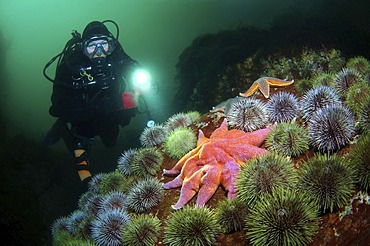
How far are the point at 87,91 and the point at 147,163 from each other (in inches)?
198

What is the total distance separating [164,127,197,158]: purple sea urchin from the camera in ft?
14.9

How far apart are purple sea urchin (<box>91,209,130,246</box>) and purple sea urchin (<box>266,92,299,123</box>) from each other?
2473mm

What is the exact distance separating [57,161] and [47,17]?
50.0 meters

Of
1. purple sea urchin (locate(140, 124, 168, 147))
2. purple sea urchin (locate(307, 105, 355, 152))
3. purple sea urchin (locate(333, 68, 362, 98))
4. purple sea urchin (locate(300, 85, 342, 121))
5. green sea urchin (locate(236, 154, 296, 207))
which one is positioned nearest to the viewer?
green sea urchin (locate(236, 154, 296, 207))

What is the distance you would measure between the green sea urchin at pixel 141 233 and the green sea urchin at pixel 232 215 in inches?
32.5

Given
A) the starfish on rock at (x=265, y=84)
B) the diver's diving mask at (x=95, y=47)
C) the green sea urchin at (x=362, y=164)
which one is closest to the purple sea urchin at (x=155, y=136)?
the starfish on rock at (x=265, y=84)

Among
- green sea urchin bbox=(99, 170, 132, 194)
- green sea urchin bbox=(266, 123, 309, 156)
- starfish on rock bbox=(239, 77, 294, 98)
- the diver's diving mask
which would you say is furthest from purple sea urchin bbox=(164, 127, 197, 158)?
the diver's diving mask

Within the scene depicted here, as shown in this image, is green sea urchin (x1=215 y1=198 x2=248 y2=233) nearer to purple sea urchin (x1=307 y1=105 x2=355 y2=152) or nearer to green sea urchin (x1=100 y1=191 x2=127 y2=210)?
purple sea urchin (x1=307 y1=105 x2=355 y2=152)

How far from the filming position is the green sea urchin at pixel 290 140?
3.22 metres

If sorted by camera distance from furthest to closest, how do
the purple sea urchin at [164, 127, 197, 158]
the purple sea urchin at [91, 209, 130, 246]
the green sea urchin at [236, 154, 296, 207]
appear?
the purple sea urchin at [164, 127, 197, 158]
the purple sea urchin at [91, 209, 130, 246]
the green sea urchin at [236, 154, 296, 207]

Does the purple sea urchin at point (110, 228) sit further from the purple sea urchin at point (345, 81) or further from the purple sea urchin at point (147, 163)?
the purple sea urchin at point (345, 81)

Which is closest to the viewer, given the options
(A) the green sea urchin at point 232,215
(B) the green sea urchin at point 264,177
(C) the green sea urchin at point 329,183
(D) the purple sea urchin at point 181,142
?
(C) the green sea urchin at point 329,183

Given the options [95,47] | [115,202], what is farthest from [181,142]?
[95,47]

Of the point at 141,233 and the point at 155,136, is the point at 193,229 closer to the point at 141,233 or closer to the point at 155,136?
the point at 141,233
